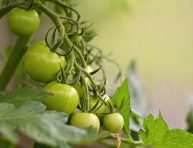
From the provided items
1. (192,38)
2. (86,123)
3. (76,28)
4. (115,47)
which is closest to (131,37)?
(115,47)

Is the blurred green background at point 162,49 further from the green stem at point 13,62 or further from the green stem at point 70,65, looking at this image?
the green stem at point 70,65

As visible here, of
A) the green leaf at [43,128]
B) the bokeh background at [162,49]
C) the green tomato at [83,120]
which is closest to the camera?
the green leaf at [43,128]

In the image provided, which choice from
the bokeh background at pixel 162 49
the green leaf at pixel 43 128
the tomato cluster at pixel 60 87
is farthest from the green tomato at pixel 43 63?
the bokeh background at pixel 162 49

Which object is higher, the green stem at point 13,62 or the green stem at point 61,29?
the green stem at point 61,29

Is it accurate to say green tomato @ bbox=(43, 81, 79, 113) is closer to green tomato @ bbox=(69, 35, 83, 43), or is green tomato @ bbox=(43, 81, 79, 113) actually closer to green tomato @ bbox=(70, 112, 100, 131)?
green tomato @ bbox=(70, 112, 100, 131)

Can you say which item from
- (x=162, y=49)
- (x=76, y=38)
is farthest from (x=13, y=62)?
(x=162, y=49)

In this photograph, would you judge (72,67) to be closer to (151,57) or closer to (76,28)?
(76,28)

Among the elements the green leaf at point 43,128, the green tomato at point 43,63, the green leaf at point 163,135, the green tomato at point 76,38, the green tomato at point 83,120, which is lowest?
the green leaf at point 163,135

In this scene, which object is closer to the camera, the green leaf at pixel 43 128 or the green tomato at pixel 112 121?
the green leaf at pixel 43 128
